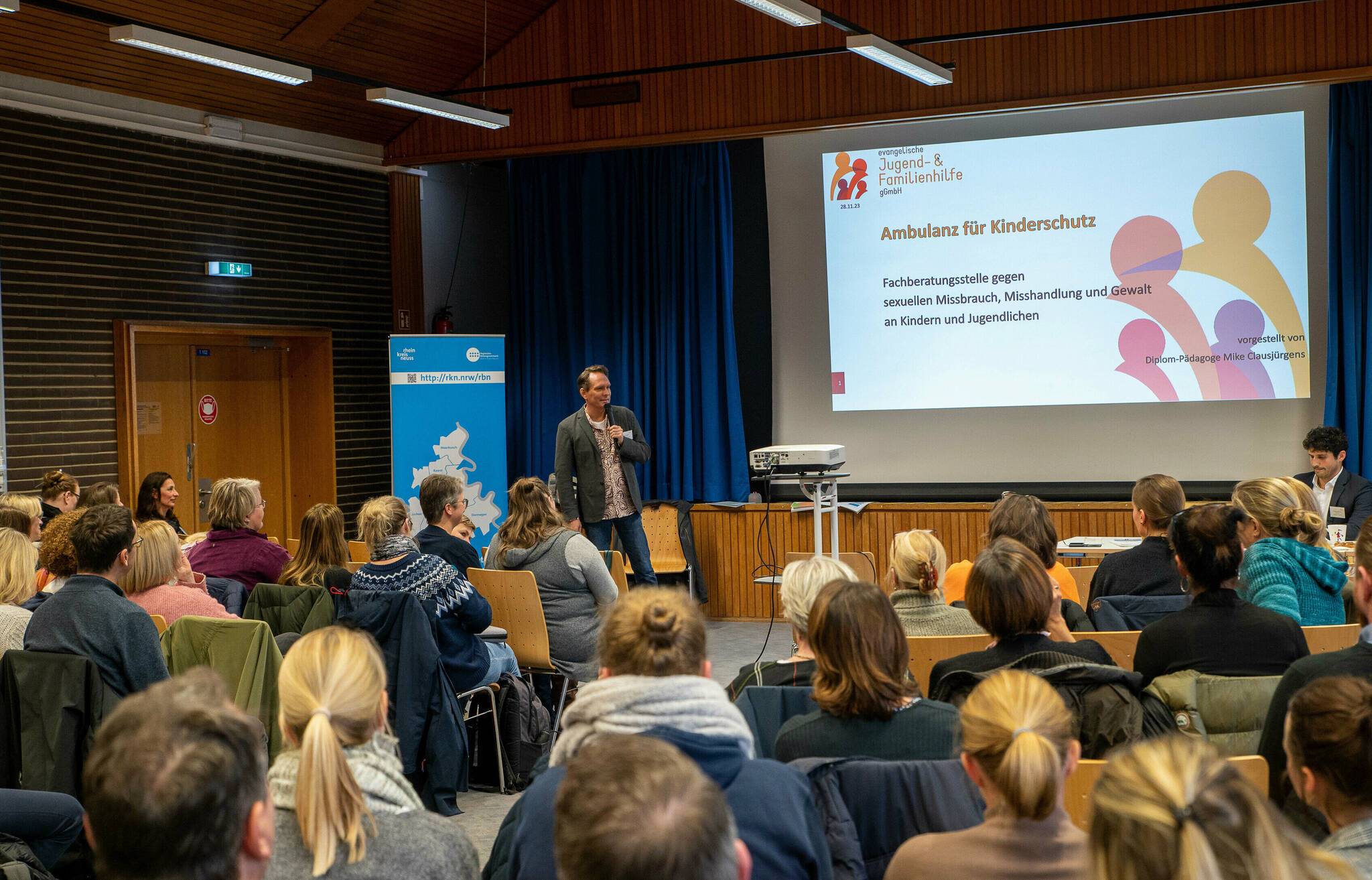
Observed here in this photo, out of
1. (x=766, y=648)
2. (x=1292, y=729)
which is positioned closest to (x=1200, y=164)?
(x=766, y=648)

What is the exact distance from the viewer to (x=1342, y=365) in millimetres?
6832

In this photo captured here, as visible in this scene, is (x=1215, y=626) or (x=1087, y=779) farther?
(x=1215, y=626)

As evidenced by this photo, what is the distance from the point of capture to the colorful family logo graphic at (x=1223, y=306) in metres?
6.95

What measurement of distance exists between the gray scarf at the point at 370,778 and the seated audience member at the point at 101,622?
1.72 meters

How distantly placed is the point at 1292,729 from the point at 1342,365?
598cm

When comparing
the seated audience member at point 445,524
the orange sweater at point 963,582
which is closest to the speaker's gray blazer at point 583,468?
the seated audience member at point 445,524

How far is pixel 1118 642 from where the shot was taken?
3336 mm

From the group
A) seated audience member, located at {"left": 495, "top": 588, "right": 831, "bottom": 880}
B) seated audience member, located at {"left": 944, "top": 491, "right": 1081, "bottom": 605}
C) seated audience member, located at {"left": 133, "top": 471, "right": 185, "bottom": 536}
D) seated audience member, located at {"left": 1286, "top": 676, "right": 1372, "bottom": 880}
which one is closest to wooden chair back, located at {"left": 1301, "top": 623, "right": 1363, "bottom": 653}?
seated audience member, located at {"left": 944, "top": 491, "right": 1081, "bottom": 605}

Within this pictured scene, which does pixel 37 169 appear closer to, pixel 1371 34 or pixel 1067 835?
pixel 1067 835

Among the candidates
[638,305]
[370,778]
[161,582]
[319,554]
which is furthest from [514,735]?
[638,305]

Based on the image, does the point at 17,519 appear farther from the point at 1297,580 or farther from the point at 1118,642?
the point at 1297,580

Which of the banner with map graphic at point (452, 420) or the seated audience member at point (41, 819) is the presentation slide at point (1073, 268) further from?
the seated audience member at point (41, 819)

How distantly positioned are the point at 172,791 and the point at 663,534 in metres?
6.93

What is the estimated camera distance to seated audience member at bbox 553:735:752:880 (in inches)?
40.9
